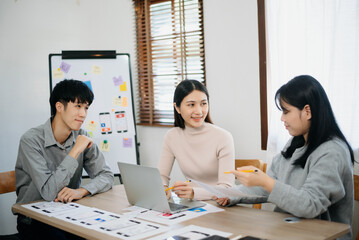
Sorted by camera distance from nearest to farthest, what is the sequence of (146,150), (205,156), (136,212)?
(136,212) < (205,156) < (146,150)

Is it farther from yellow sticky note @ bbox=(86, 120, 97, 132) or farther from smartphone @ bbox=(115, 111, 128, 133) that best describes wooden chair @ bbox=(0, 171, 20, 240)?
smartphone @ bbox=(115, 111, 128, 133)

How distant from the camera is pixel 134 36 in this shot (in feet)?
13.9

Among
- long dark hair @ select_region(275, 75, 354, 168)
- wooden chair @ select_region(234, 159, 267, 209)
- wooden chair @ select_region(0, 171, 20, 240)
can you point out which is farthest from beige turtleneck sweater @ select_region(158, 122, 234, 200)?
wooden chair @ select_region(0, 171, 20, 240)

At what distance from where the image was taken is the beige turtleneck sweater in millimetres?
2408

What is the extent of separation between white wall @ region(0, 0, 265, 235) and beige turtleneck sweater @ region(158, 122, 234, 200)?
0.88 metres

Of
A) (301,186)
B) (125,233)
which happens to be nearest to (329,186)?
(301,186)

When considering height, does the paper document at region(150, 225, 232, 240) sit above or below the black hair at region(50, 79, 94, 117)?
below

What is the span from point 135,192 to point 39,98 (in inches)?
90.3

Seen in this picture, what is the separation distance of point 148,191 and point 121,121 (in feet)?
6.08

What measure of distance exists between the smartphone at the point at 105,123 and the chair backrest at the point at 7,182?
1.09 meters

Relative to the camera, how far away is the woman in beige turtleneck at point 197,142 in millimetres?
2430

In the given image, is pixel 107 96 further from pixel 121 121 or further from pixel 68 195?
pixel 68 195

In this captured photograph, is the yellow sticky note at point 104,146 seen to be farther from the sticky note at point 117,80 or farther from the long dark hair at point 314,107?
the long dark hair at point 314,107

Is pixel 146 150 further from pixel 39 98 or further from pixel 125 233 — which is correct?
pixel 125 233
